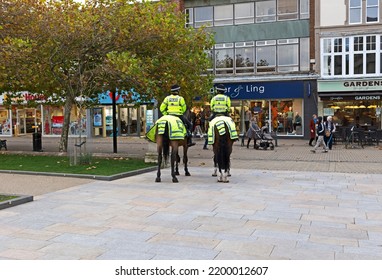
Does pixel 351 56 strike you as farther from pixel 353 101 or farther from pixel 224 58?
pixel 224 58

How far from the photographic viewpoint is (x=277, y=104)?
2892 cm

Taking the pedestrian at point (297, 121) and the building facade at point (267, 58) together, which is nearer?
the building facade at point (267, 58)

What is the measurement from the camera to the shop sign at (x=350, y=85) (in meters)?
26.0

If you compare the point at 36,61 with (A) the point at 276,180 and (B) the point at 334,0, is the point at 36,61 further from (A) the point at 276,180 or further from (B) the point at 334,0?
(B) the point at 334,0

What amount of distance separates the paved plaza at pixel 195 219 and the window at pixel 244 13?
66.2ft

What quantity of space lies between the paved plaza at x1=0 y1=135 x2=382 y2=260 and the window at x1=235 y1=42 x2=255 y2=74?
19019 mm

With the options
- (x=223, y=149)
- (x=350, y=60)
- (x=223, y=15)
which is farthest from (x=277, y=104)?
(x=223, y=149)

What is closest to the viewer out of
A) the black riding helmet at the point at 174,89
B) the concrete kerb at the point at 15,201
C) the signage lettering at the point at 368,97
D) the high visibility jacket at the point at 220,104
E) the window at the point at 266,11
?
the concrete kerb at the point at 15,201

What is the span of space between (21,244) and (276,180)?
679 cm

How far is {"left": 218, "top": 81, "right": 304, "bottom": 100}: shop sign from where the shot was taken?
27781 millimetres

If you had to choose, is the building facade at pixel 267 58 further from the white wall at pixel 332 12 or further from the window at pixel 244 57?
the white wall at pixel 332 12

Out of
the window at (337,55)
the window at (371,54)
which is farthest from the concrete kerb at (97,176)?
the window at (371,54)

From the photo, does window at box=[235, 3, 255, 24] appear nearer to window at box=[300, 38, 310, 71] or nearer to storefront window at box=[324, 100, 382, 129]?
window at box=[300, 38, 310, 71]

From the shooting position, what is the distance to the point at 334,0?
87.6 ft
